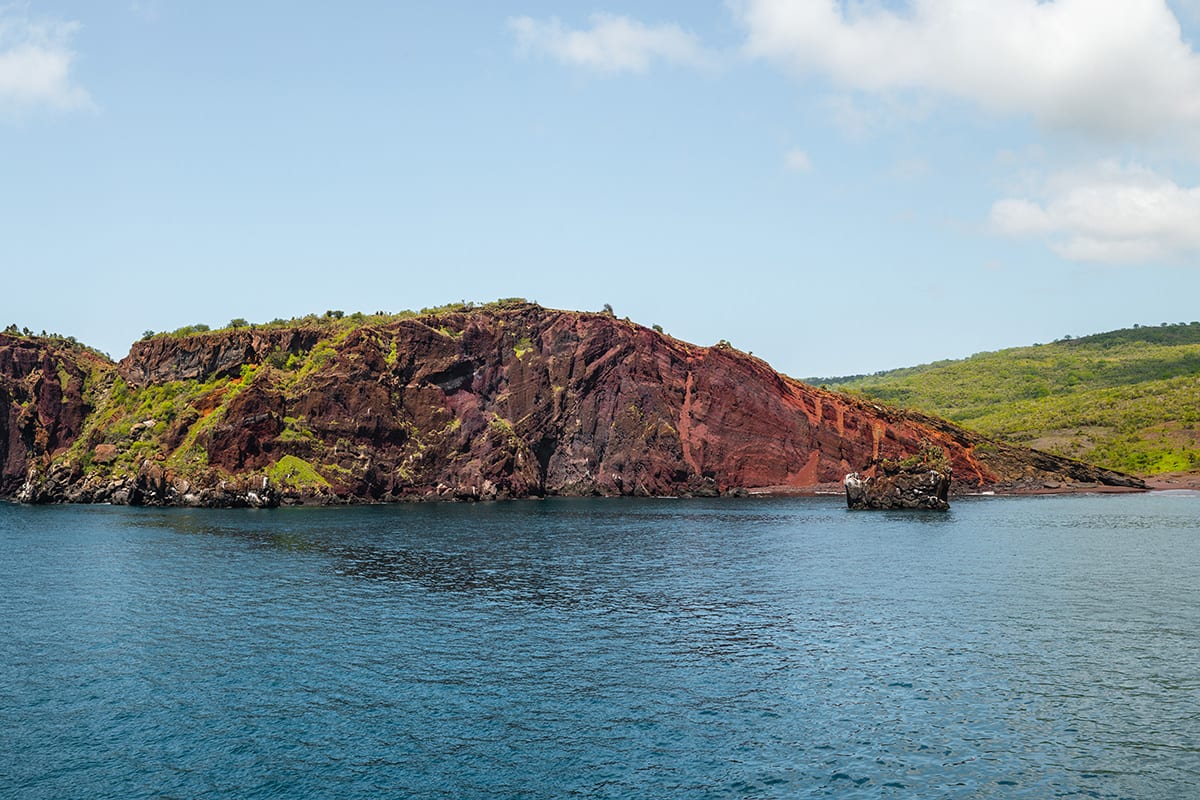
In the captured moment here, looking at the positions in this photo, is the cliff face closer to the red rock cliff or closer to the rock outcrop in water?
the red rock cliff

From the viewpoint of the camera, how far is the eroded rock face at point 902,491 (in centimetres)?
13712

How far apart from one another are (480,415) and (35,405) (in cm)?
9874

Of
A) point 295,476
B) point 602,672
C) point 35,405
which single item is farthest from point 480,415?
point 602,672

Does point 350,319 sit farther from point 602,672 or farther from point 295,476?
point 602,672

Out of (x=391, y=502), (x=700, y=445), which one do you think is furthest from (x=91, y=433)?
(x=700, y=445)

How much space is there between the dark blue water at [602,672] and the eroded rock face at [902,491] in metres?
47.4

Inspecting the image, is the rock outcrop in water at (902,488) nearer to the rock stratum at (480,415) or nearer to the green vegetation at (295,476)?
the rock stratum at (480,415)

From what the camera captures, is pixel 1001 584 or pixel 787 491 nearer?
pixel 1001 584

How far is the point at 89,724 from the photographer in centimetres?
3753

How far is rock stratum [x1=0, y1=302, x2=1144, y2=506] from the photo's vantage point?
163 m

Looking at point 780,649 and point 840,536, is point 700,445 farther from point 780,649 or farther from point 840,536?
point 780,649

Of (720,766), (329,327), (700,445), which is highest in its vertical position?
(329,327)

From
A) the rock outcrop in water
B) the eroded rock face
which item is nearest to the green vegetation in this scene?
the eroded rock face

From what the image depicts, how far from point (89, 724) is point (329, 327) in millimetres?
151973
